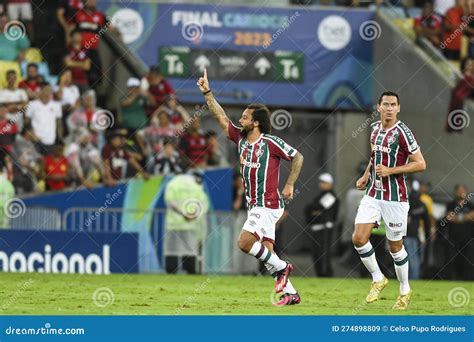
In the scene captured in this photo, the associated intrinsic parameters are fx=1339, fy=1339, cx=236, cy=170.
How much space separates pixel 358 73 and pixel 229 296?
11.3 meters

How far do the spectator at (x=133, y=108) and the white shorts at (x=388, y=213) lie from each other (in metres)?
9.55

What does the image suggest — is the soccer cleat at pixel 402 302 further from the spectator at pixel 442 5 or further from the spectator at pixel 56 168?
the spectator at pixel 442 5

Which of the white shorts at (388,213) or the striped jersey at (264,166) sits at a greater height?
the striped jersey at (264,166)

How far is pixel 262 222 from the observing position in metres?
16.3

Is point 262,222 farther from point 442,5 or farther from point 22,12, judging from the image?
point 442,5

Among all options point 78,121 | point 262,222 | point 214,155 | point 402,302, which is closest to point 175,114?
point 214,155

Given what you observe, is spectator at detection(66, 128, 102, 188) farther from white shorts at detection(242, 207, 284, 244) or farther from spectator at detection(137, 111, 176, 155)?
white shorts at detection(242, 207, 284, 244)

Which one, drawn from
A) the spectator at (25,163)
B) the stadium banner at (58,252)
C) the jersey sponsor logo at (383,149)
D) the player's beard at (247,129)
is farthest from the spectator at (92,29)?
the jersey sponsor logo at (383,149)

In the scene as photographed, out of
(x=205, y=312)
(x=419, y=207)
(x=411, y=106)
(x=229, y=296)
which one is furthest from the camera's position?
(x=411, y=106)

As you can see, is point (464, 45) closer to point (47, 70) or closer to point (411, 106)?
point (411, 106)

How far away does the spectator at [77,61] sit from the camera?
1008 inches

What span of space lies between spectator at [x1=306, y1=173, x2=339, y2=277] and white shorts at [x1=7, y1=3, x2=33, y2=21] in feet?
21.3
